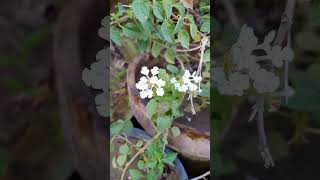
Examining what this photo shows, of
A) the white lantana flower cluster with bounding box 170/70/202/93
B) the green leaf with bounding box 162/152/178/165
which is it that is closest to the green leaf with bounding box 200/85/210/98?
the white lantana flower cluster with bounding box 170/70/202/93

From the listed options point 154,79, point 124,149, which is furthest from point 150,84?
point 124,149

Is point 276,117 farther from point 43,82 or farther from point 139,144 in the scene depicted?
point 43,82

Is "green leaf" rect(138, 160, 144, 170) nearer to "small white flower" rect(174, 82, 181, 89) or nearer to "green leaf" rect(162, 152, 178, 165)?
"green leaf" rect(162, 152, 178, 165)

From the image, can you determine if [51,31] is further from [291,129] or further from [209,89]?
[291,129]

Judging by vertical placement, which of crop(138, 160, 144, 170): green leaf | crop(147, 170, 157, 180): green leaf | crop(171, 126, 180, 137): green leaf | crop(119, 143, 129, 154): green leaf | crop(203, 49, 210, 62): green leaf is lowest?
crop(147, 170, 157, 180): green leaf

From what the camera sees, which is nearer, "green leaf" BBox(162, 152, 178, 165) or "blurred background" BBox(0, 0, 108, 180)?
"blurred background" BBox(0, 0, 108, 180)

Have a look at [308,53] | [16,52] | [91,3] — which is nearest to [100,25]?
[91,3]

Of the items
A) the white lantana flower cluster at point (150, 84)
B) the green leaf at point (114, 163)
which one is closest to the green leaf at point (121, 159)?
the green leaf at point (114, 163)

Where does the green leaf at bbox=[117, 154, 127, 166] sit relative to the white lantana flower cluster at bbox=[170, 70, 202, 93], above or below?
below
